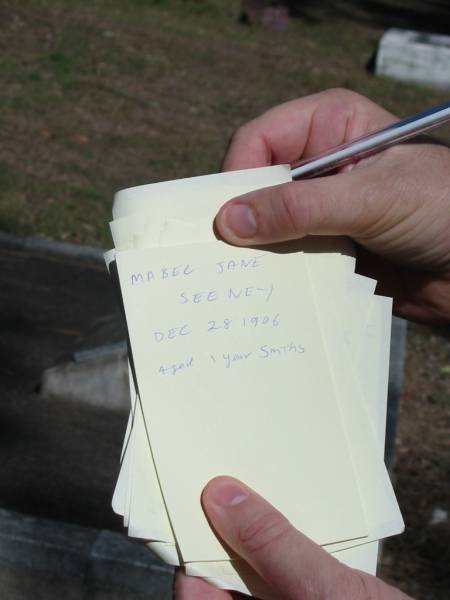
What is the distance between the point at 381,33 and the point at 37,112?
596cm

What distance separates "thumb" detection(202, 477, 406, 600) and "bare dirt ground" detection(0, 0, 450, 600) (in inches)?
73.6

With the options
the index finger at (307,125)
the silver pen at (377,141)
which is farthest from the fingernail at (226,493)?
the index finger at (307,125)

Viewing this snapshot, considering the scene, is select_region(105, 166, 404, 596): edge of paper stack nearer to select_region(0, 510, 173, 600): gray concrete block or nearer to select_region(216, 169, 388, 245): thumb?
select_region(216, 169, 388, 245): thumb

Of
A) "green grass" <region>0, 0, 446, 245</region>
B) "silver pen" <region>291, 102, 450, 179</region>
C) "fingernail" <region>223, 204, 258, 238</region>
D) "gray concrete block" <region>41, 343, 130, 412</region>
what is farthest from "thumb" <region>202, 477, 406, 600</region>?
"green grass" <region>0, 0, 446, 245</region>

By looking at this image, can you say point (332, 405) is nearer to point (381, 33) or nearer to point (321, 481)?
point (321, 481)

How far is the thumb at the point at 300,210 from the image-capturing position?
170 centimetres

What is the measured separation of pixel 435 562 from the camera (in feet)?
11.5

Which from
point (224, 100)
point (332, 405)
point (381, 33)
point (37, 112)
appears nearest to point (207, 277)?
point (332, 405)

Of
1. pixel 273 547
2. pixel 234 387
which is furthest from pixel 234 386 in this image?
pixel 273 547

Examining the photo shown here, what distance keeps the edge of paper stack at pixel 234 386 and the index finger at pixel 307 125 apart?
49 centimetres

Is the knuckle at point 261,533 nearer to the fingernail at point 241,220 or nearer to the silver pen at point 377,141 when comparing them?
the fingernail at point 241,220

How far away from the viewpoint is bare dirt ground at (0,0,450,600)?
4180 millimetres

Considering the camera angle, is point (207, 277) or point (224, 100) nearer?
point (207, 277)

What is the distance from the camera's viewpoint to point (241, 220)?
1.68 m
